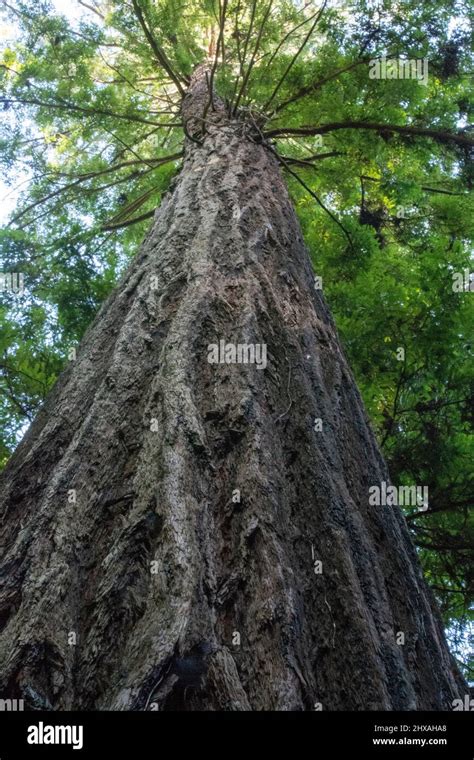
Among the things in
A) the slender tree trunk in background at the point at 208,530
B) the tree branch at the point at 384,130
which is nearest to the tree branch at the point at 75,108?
the tree branch at the point at 384,130

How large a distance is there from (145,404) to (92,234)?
4284 mm

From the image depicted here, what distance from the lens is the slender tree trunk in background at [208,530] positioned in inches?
64.6

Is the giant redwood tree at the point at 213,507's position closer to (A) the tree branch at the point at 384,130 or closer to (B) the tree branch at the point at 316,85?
(A) the tree branch at the point at 384,130

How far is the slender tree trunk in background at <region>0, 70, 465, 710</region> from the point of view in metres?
1.64

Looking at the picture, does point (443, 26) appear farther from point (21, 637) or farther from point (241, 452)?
point (21, 637)

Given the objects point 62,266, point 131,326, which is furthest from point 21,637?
point 62,266

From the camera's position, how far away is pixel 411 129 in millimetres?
6109

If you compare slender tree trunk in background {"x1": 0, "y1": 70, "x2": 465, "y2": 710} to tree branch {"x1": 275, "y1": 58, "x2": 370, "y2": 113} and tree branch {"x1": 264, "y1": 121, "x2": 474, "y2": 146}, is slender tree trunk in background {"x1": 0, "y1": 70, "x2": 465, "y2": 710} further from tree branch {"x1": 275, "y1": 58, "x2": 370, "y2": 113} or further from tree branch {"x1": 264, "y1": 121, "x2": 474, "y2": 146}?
tree branch {"x1": 275, "y1": 58, "x2": 370, "y2": 113}

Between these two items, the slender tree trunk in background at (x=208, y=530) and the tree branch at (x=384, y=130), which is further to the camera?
the tree branch at (x=384, y=130)

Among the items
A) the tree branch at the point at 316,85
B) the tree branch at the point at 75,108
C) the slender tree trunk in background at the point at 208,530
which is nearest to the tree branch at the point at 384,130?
the tree branch at the point at 316,85

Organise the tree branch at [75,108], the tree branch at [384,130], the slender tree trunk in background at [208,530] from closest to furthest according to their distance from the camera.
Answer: the slender tree trunk in background at [208,530] < the tree branch at [384,130] < the tree branch at [75,108]

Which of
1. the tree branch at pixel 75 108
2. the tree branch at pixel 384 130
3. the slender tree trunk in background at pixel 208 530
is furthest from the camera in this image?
the tree branch at pixel 75 108

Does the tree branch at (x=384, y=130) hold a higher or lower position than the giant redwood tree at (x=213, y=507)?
higher

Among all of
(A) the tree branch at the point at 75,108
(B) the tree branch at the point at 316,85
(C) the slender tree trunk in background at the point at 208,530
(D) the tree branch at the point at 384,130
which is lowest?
(C) the slender tree trunk in background at the point at 208,530
